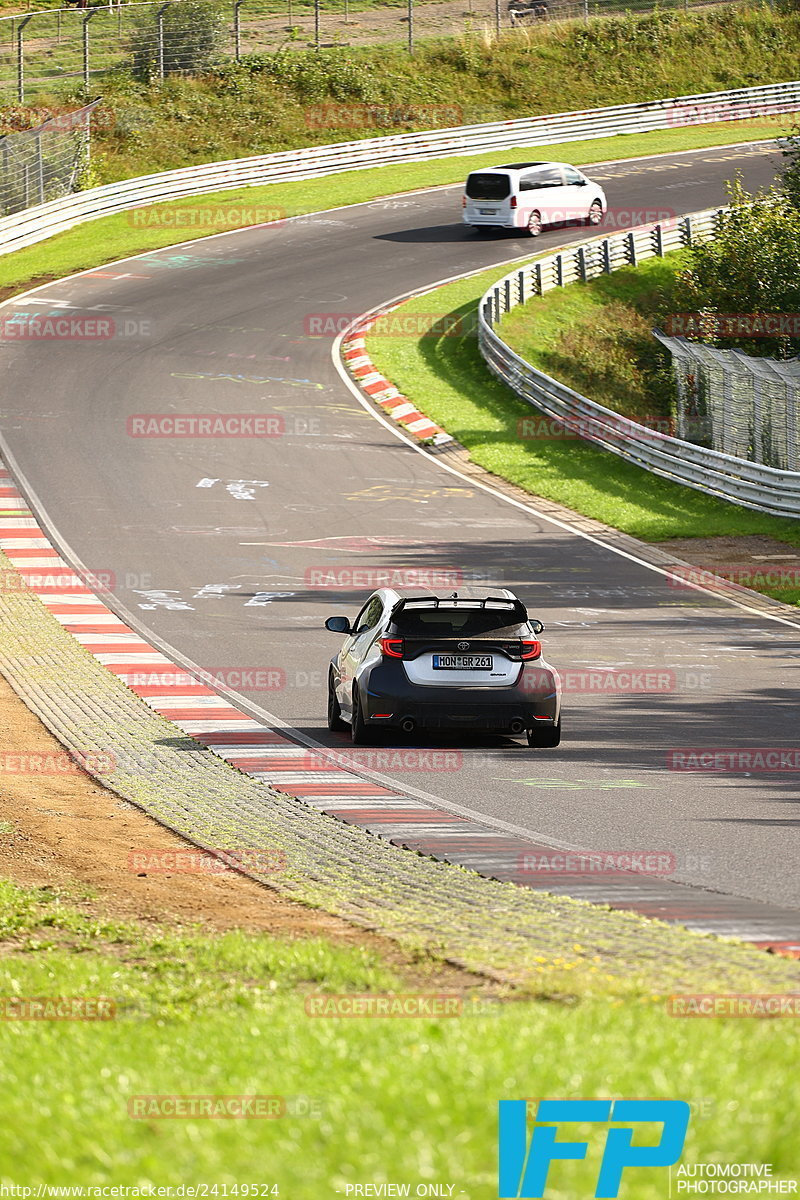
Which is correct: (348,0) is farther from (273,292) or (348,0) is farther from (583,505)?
(583,505)

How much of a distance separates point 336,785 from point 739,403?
71.0ft

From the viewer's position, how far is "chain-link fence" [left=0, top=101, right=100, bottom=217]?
4756cm

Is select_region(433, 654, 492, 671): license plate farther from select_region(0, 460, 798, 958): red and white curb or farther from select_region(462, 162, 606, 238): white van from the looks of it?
select_region(462, 162, 606, 238): white van

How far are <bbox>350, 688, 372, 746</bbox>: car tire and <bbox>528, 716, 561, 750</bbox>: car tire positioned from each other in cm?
152

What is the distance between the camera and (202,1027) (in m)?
5.90
